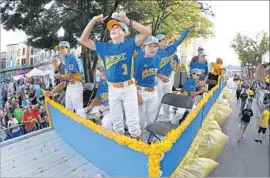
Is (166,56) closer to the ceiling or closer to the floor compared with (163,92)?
closer to the ceiling

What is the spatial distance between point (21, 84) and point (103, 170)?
8.25 meters

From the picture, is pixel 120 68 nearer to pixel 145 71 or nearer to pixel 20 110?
pixel 145 71

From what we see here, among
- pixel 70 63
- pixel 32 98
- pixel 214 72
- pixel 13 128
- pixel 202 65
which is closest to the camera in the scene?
pixel 70 63

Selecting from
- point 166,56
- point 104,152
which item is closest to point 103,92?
point 166,56

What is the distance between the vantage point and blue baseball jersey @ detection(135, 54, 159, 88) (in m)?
3.82

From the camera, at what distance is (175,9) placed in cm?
1354

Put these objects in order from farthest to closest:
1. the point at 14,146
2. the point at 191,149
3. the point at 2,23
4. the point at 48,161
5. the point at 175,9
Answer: the point at 175,9 < the point at 2,23 < the point at 14,146 < the point at 191,149 < the point at 48,161

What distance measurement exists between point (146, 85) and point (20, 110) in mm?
5164

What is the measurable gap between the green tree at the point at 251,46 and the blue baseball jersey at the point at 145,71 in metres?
9.65

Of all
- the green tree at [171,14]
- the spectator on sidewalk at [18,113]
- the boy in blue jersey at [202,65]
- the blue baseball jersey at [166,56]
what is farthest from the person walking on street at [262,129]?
the green tree at [171,14]

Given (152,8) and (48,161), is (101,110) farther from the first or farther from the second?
(152,8)

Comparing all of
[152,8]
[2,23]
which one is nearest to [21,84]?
[2,23]

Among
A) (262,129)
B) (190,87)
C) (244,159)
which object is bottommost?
(244,159)

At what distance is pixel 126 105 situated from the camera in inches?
127
